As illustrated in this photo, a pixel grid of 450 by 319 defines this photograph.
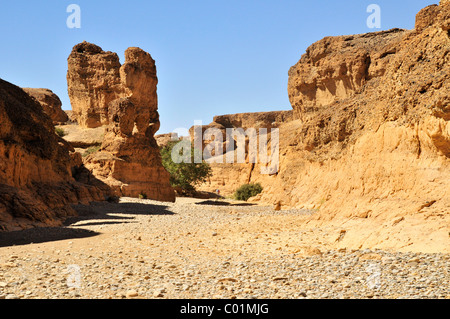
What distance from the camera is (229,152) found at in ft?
207

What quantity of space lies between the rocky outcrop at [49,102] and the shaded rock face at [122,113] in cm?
232

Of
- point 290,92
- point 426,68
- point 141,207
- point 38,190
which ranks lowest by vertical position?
point 141,207

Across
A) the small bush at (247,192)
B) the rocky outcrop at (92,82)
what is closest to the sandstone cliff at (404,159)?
the small bush at (247,192)

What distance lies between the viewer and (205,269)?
22.4 ft

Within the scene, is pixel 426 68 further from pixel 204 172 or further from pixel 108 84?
pixel 108 84

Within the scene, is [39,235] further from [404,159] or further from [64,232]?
[404,159]

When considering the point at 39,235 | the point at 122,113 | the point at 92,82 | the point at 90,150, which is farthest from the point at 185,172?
the point at 39,235

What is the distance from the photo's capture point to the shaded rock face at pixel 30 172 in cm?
1178

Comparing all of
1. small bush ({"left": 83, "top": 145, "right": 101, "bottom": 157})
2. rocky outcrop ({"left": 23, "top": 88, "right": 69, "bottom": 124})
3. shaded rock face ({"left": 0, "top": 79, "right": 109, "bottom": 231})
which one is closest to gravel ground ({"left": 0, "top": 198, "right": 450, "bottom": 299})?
shaded rock face ({"left": 0, "top": 79, "right": 109, "bottom": 231})

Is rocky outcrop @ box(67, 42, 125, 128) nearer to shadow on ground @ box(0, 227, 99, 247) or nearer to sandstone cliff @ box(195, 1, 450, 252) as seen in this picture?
sandstone cliff @ box(195, 1, 450, 252)

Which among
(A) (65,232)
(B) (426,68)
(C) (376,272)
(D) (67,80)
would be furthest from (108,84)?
(C) (376,272)

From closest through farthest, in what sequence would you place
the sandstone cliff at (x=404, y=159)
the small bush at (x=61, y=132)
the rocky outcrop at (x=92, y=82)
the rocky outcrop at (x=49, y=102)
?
the sandstone cliff at (x=404, y=159)
the rocky outcrop at (x=49, y=102)
the small bush at (x=61, y=132)
the rocky outcrop at (x=92, y=82)

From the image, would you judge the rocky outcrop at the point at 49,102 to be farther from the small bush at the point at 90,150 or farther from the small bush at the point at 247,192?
the small bush at the point at 247,192

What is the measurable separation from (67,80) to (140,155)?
20.8 metres
